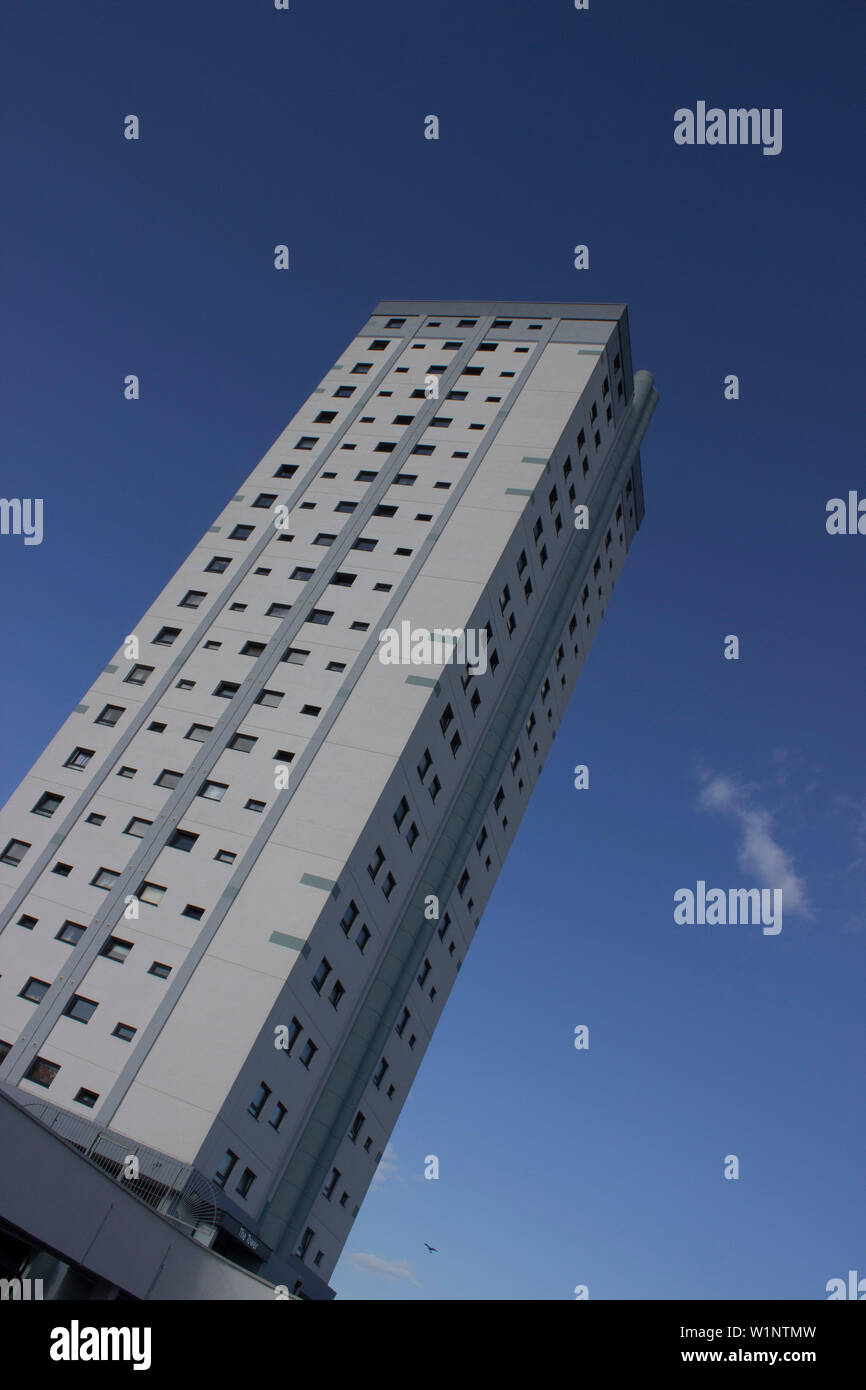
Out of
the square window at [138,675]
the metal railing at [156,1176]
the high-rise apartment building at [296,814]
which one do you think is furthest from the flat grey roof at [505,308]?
the metal railing at [156,1176]

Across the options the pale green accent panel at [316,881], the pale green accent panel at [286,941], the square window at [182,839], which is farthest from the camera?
the square window at [182,839]

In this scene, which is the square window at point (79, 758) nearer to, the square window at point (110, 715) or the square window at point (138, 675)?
the square window at point (110, 715)

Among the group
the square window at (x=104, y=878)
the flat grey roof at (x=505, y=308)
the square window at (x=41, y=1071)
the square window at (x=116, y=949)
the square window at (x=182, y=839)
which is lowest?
the square window at (x=41, y=1071)

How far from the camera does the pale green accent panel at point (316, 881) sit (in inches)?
1051

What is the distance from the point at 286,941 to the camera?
25578 mm

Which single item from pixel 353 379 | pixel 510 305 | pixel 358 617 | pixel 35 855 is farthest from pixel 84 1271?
pixel 510 305

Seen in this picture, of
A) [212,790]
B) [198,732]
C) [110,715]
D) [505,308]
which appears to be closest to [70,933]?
[212,790]

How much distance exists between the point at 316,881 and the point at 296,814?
271cm

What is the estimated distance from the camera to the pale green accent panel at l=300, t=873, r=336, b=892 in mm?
26703

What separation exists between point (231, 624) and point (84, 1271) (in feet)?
77.4

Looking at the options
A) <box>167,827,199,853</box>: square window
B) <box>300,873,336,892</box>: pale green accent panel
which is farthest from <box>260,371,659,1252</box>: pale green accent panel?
<box>167,827,199,853</box>: square window

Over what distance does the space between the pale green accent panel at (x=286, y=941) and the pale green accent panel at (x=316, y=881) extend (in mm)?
1720
